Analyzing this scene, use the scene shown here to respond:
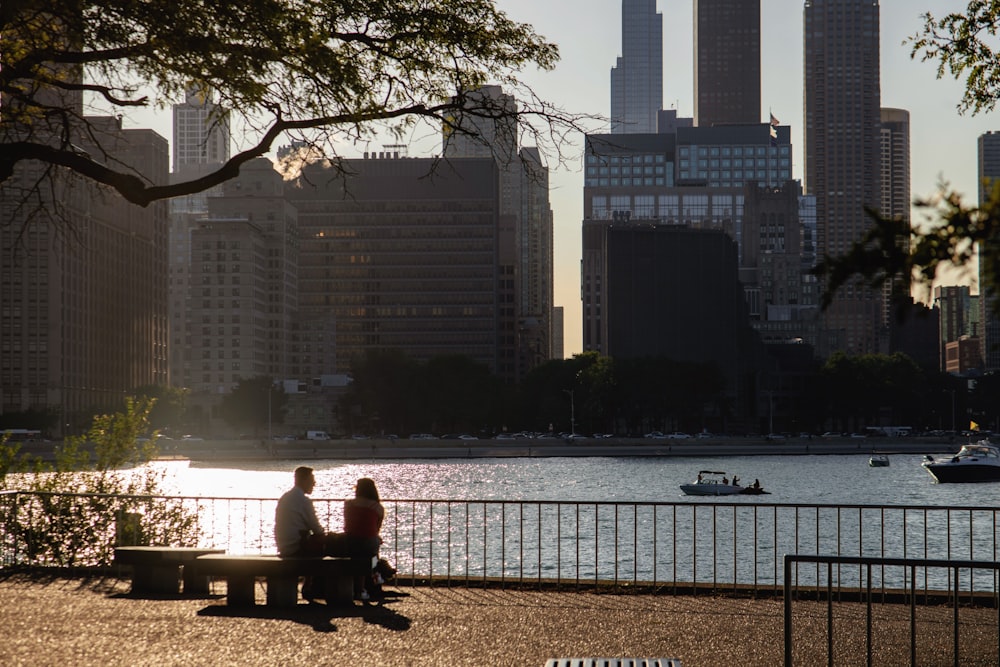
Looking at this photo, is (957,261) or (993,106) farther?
(993,106)

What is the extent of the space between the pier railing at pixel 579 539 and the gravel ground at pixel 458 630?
0.72 meters

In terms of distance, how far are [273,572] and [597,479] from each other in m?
93.0

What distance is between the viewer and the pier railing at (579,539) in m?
18.3

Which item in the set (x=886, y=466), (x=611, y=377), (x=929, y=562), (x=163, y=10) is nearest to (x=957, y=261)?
(x=929, y=562)

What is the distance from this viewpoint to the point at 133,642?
12938 mm

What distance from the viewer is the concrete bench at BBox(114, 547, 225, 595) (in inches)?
639

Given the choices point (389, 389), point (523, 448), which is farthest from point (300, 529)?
point (389, 389)

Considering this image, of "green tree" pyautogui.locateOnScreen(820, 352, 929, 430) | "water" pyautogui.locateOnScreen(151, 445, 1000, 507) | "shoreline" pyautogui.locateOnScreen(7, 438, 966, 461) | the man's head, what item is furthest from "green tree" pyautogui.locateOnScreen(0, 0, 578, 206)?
"green tree" pyautogui.locateOnScreen(820, 352, 929, 430)

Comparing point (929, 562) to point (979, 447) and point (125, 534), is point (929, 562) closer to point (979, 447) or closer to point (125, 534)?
point (125, 534)

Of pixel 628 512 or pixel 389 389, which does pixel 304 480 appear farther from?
pixel 389 389

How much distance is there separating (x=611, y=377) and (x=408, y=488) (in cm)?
8035

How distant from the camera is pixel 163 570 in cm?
1630

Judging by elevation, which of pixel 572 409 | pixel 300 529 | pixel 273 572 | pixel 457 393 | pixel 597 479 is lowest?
pixel 597 479

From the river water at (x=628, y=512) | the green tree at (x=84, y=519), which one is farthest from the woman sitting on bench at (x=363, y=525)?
the green tree at (x=84, y=519)
